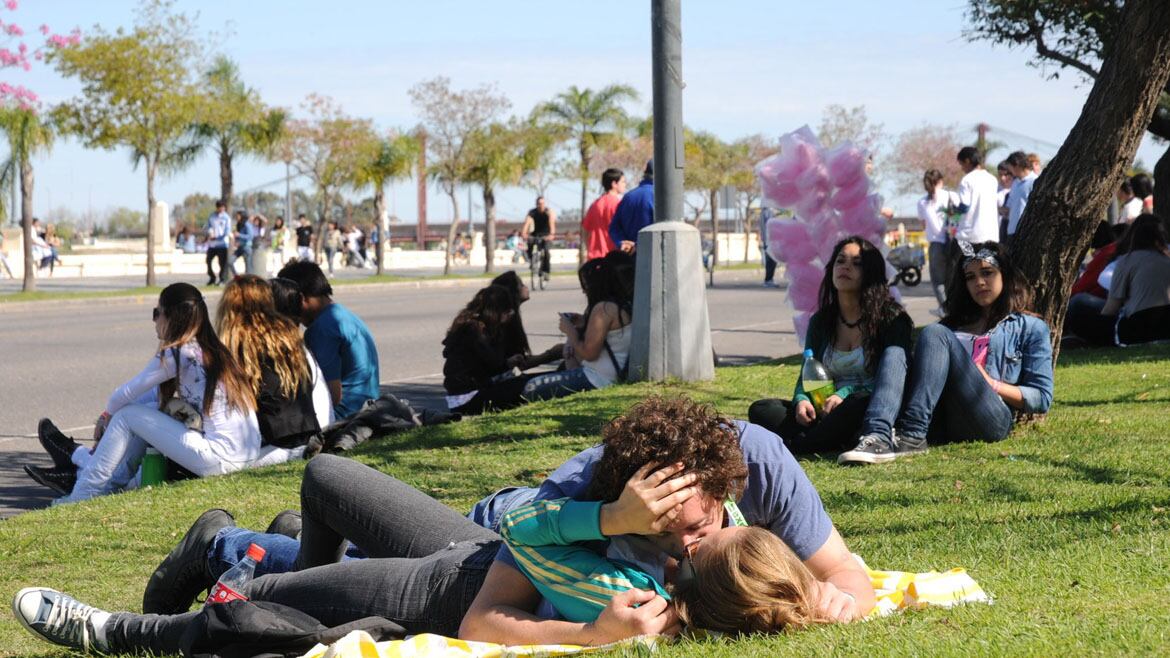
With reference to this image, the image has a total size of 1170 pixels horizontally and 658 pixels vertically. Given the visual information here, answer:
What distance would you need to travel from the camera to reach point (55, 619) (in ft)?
14.3

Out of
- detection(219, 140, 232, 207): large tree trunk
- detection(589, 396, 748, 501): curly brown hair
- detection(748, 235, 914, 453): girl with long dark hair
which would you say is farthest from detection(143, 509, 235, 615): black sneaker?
detection(219, 140, 232, 207): large tree trunk

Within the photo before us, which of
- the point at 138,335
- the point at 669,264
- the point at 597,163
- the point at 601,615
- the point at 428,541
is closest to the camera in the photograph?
Answer: the point at 601,615

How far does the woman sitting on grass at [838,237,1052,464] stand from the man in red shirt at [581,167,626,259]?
723 cm

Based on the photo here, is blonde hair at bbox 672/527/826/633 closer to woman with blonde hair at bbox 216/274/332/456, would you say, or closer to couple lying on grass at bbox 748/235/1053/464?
couple lying on grass at bbox 748/235/1053/464

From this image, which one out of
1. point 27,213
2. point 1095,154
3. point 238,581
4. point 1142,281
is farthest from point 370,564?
point 27,213

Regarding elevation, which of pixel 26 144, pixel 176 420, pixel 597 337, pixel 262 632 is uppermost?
pixel 26 144

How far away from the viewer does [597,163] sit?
6059 cm

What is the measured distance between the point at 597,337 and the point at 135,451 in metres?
3.55

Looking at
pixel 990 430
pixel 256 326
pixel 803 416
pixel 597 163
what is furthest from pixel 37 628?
pixel 597 163

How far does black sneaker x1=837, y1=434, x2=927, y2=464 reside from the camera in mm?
6938

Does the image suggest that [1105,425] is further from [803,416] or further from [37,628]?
[37,628]

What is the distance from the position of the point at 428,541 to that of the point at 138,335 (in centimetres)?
1428

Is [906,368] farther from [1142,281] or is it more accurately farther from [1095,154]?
[1142,281]

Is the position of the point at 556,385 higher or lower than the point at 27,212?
lower
